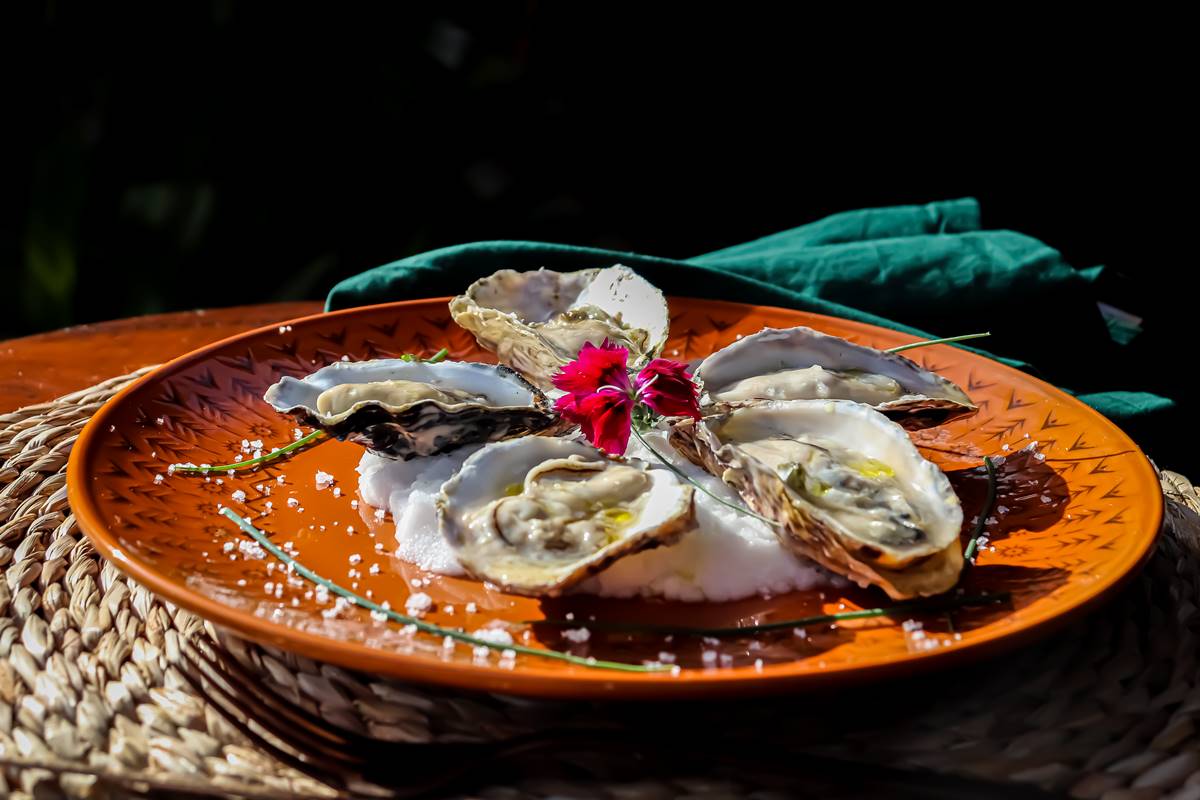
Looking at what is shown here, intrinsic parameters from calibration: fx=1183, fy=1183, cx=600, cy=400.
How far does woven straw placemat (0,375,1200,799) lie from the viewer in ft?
3.13

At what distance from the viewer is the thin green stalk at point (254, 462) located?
135 centimetres

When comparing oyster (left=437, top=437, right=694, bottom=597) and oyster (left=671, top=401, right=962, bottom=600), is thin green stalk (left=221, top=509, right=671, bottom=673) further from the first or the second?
oyster (left=671, top=401, right=962, bottom=600)

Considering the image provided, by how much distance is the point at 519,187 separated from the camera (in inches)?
135

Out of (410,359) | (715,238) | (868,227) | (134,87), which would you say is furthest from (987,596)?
(134,87)

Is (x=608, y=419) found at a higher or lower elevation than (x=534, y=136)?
higher

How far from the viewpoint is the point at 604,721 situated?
1.02 metres

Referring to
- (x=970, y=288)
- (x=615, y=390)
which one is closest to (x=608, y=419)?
(x=615, y=390)

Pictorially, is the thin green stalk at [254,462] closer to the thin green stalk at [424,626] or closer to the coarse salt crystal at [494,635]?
the thin green stalk at [424,626]

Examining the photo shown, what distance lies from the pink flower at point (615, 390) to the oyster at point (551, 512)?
0.04 m

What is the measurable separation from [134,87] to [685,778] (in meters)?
2.85

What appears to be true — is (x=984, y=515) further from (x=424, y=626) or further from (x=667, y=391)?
(x=424, y=626)

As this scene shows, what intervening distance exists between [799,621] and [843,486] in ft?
0.69

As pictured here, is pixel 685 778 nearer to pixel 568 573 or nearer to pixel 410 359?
pixel 568 573

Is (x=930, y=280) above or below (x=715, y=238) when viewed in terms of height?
above
